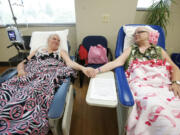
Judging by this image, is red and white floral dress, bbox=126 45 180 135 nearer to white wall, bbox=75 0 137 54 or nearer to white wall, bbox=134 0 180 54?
white wall, bbox=75 0 137 54

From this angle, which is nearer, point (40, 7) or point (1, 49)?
point (40, 7)

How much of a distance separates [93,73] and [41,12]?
2.03 meters

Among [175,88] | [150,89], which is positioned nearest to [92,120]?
[150,89]

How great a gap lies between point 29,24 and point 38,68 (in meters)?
1.54

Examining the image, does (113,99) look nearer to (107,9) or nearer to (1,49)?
(107,9)

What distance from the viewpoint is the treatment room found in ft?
2.18

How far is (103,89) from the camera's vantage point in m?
0.77

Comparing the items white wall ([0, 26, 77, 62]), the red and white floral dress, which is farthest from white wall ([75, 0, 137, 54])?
the red and white floral dress

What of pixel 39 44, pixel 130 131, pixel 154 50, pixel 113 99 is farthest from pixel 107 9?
pixel 130 131

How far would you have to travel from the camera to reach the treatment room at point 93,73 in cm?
67

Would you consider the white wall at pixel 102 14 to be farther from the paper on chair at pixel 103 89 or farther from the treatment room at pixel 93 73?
the paper on chair at pixel 103 89

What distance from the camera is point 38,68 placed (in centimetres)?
119

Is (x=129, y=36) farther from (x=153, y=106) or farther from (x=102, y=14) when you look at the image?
(x=153, y=106)

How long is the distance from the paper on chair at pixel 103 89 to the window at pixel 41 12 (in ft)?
5.93
